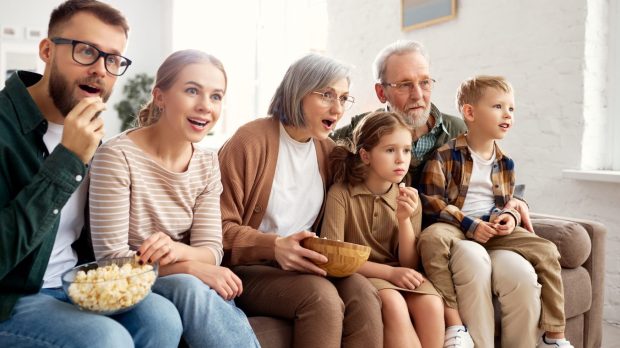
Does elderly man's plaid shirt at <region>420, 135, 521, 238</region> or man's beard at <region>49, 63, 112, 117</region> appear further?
elderly man's plaid shirt at <region>420, 135, 521, 238</region>

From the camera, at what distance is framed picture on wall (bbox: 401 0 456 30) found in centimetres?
Answer: 350

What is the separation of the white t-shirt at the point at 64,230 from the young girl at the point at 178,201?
2.6 inches

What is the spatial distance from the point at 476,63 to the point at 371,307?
231 centimetres

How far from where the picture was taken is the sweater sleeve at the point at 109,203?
1.37 meters

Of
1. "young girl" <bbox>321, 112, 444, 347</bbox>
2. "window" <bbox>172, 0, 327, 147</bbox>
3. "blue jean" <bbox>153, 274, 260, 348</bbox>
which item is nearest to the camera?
"blue jean" <bbox>153, 274, 260, 348</bbox>

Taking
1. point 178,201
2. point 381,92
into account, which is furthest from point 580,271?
point 178,201

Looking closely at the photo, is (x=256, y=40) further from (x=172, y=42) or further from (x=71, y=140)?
(x=71, y=140)

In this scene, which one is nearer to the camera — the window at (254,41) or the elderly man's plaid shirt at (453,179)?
the elderly man's plaid shirt at (453,179)

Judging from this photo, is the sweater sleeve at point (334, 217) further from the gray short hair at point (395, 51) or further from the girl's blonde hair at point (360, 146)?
the gray short hair at point (395, 51)

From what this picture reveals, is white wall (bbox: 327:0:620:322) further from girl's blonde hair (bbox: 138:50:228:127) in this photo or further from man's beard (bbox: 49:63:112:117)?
man's beard (bbox: 49:63:112:117)

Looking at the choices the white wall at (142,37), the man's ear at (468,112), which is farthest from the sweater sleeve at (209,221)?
the white wall at (142,37)

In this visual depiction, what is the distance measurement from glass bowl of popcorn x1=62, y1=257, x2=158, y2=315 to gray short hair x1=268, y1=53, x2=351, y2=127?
85cm

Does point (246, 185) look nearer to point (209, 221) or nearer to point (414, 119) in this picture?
point (209, 221)


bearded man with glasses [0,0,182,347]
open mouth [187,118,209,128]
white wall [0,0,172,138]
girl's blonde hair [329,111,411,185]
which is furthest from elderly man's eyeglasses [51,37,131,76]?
white wall [0,0,172,138]
